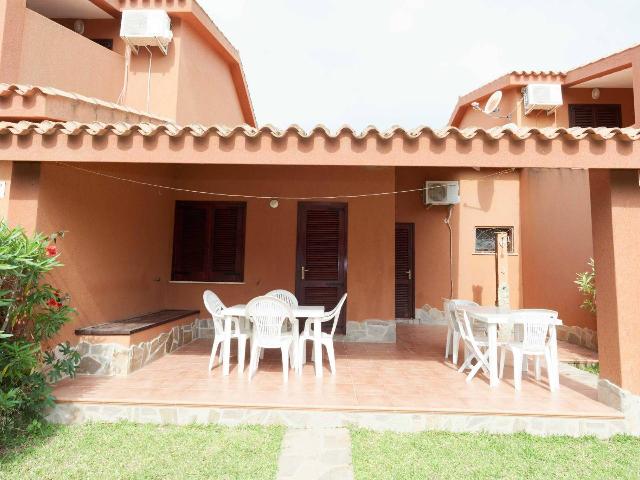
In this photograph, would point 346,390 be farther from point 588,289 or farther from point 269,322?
point 588,289

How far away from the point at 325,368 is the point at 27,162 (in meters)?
4.73

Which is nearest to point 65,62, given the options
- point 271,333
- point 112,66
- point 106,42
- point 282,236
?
point 112,66

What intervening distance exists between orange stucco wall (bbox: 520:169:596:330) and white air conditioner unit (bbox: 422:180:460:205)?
1.84 metres

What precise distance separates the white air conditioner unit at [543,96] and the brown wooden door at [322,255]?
632 centimetres

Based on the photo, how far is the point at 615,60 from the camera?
884 centimetres

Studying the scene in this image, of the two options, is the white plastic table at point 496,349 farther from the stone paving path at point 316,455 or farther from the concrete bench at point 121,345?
the concrete bench at point 121,345

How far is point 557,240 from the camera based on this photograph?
8.82 metres

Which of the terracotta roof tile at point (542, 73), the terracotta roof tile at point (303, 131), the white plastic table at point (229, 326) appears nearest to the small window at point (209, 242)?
the white plastic table at point (229, 326)

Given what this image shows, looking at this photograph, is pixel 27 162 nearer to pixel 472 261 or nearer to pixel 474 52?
pixel 472 261

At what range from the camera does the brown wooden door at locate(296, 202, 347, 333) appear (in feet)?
25.5

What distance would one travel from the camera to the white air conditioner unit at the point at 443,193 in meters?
10.3

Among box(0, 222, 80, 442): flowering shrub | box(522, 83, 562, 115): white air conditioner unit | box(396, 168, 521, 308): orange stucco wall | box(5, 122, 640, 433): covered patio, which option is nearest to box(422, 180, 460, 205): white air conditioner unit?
box(396, 168, 521, 308): orange stucco wall

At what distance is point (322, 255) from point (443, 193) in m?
4.60

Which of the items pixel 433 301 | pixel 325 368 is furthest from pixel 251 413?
pixel 433 301
